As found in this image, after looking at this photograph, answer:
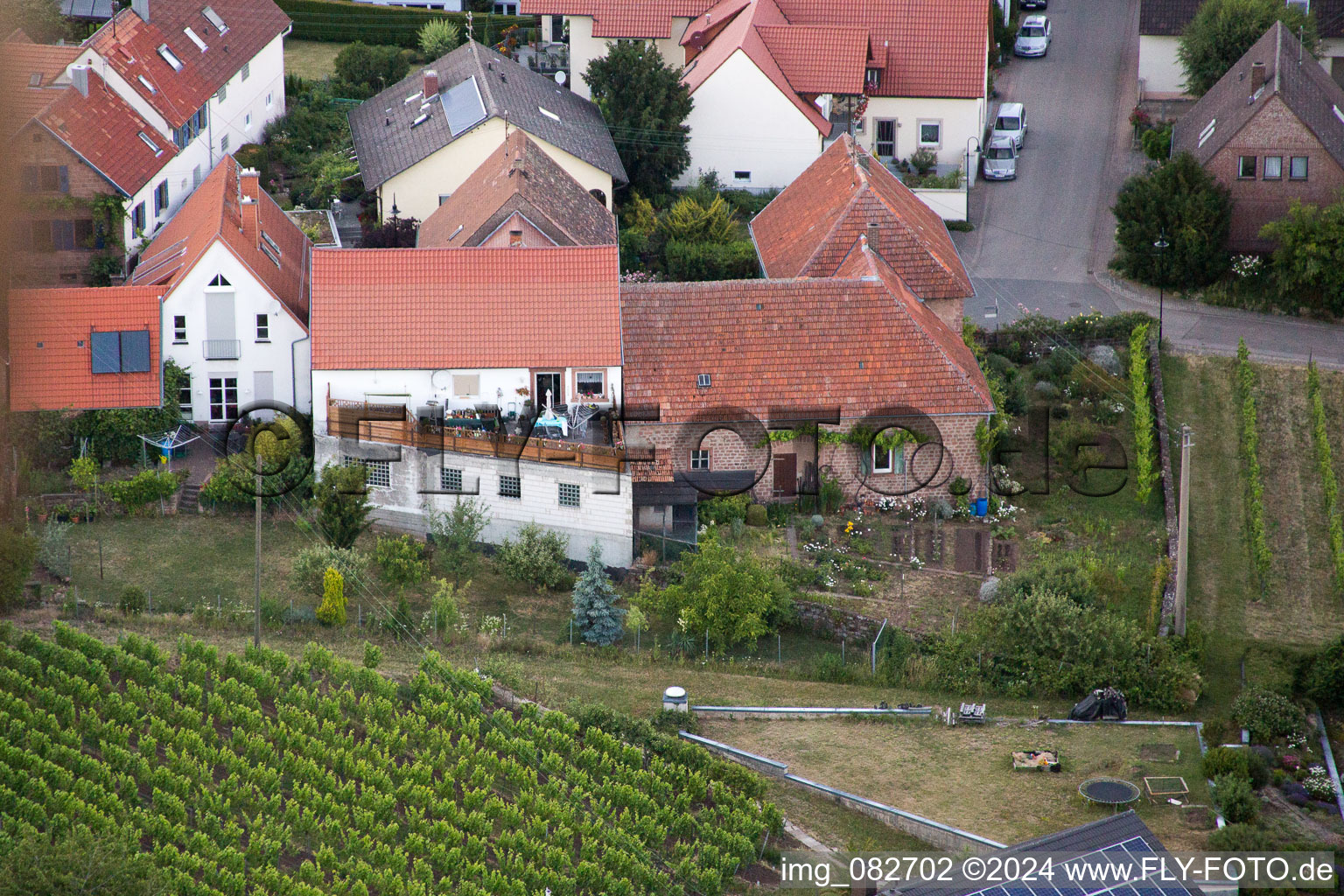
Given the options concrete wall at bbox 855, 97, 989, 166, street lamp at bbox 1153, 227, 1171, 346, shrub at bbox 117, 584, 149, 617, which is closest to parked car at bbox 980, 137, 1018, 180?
concrete wall at bbox 855, 97, 989, 166

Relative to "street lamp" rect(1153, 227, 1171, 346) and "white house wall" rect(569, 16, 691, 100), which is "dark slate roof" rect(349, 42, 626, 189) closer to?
"white house wall" rect(569, 16, 691, 100)

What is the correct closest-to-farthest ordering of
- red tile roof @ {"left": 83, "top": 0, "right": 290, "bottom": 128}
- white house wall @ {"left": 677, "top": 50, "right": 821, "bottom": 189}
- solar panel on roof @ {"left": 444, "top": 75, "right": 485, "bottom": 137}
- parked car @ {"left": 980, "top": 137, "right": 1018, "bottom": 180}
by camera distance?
1. red tile roof @ {"left": 83, "top": 0, "right": 290, "bottom": 128}
2. solar panel on roof @ {"left": 444, "top": 75, "right": 485, "bottom": 137}
3. white house wall @ {"left": 677, "top": 50, "right": 821, "bottom": 189}
4. parked car @ {"left": 980, "top": 137, "right": 1018, "bottom": 180}

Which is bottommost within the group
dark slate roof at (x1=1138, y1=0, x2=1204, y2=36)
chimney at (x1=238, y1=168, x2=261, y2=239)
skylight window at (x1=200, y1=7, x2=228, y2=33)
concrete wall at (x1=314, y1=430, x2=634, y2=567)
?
concrete wall at (x1=314, y1=430, x2=634, y2=567)

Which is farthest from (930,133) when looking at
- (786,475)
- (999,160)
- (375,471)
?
(375,471)

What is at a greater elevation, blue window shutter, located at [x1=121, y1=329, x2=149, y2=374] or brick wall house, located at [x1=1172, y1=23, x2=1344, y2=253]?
brick wall house, located at [x1=1172, y1=23, x2=1344, y2=253]

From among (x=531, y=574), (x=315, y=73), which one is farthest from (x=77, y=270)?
(x=315, y=73)

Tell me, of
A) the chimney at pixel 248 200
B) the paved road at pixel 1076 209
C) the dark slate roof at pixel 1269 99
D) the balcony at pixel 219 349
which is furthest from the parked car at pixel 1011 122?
the balcony at pixel 219 349

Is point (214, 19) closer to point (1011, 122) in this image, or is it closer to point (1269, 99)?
point (1011, 122)

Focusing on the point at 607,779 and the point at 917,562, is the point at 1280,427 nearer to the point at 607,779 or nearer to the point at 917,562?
the point at 917,562
